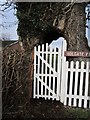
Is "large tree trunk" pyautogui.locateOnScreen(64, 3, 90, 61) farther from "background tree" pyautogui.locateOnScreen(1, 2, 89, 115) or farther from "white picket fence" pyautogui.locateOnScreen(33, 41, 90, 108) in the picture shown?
"white picket fence" pyautogui.locateOnScreen(33, 41, 90, 108)

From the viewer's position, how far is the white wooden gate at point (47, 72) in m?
7.12

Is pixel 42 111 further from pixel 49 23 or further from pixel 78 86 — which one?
pixel 49 23

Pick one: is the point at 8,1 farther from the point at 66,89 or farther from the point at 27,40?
the point at 66,89

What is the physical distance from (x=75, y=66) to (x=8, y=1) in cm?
242

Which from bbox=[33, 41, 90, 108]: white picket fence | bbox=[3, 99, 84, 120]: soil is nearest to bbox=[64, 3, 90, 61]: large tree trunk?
bbox=[33, 41, 90, 108]: white picket fence

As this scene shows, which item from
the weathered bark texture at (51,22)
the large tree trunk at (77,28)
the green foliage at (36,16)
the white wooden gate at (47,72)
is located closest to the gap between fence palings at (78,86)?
the white wooden gate at (47,72)

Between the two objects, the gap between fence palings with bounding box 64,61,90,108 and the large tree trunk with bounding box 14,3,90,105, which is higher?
the large tree trunk with bounding box 14,3,90,105

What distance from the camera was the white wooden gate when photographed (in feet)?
A: 23.4

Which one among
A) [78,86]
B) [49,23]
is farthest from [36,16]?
[78,86]

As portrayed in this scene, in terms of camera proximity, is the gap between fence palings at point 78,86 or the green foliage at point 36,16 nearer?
the gap between fence palings at point 78,86

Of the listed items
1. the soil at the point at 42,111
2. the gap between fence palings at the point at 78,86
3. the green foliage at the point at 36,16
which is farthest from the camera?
the green foliage at the point at 36,16

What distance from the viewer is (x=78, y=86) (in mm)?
7164

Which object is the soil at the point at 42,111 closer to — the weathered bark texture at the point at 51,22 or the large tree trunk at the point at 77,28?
the weathered bark texture at the point at 51,22

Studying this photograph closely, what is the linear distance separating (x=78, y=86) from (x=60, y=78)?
1.62 feet
